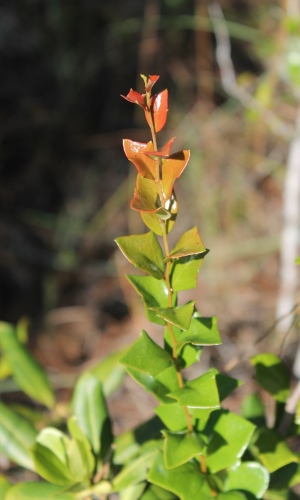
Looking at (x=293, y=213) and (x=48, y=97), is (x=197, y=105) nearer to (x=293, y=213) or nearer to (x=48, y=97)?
(x=48, y=97)

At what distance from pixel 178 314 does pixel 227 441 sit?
21cm

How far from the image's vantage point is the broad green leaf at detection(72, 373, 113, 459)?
86 centimetres

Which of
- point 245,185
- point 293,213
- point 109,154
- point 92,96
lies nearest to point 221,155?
point 245,185

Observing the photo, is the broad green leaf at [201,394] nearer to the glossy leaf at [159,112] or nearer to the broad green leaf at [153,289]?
the broad green leaf at [153,289]

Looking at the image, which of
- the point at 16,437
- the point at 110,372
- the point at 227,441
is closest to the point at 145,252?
the point at 227,441

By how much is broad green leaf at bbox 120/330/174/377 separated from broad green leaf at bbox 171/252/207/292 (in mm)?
59

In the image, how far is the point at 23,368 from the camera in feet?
3.89

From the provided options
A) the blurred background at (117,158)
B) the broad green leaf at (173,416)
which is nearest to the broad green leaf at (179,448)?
the broad green leaf at (173,416)

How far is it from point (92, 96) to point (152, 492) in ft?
8.15

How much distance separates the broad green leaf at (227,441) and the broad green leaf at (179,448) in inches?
1.6

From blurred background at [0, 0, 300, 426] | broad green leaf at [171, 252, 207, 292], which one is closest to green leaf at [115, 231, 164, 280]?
broad green leaf at [171, 252, 207, 292]

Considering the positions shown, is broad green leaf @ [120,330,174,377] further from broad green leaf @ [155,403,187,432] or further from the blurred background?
the blurred background

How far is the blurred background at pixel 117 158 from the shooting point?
225cm

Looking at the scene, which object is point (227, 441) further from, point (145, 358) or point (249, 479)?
point (145, 358)
